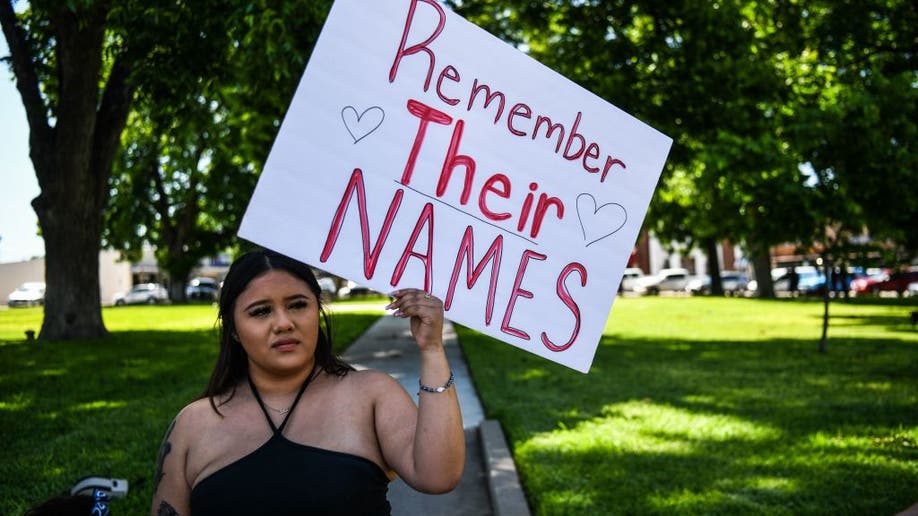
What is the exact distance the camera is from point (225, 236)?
49.0 meters

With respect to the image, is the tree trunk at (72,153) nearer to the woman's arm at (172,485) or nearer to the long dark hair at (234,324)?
the long dark hair at (234,324)

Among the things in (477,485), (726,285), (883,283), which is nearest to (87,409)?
(477,485)

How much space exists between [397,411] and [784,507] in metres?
3.11

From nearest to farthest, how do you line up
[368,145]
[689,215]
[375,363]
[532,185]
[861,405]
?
[368,145] < [532,185] < [861,405] < [375,363] < [689,215]

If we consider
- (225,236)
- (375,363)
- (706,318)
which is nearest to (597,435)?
(375,363)

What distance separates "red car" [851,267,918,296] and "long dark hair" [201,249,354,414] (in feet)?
140

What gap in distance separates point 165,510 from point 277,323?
0.57 m

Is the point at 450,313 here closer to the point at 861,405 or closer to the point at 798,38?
the point at 861,405

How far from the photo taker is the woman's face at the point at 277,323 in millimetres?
2160

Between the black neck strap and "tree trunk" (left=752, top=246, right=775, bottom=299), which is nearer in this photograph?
the black neck strap

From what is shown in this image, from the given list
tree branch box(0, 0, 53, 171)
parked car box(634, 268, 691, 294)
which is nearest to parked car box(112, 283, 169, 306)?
parked car box(634, 268, 691, 294)

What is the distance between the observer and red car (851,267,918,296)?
41.3 metres

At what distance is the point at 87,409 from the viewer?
762 cm

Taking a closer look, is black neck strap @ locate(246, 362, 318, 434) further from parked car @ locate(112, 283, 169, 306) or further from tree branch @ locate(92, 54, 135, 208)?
parked car @ locate(112, 283, 169, 306)
